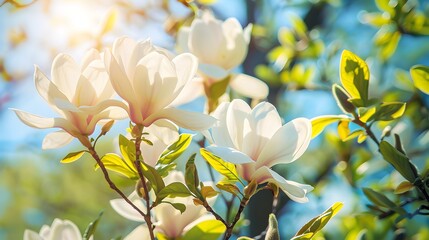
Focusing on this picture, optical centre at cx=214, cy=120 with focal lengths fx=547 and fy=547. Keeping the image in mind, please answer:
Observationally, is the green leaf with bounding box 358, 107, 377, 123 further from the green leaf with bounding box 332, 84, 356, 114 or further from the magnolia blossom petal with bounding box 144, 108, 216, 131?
the magnolia blossom petal with bounding box 144, 108, 216, 131

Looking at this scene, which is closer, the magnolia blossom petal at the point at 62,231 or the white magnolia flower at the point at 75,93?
the white magnolia flower at the point at 75,93

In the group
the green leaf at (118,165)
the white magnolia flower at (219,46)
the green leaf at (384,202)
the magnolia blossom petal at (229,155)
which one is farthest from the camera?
the white magnolia flower at (219,46)

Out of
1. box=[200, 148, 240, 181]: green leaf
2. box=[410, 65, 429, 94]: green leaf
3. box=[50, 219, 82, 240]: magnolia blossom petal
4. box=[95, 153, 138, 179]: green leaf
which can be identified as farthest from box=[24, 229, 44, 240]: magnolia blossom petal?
box=[410, 65, 429, 94]: green leaf

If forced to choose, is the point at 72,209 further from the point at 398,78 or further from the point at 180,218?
the point at 180,218

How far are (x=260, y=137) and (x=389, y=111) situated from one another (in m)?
0.19

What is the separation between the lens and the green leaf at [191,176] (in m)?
0.56

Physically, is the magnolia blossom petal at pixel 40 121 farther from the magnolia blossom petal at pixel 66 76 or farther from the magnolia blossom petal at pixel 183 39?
the magnolia blossom petal at pixel 183 39

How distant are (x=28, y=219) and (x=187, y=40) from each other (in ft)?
12.7

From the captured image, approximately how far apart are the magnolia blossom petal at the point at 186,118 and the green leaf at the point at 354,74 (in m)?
0.19

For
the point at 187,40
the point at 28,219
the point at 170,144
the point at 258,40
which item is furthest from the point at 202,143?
the point at 28,219

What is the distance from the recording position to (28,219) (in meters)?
4.36

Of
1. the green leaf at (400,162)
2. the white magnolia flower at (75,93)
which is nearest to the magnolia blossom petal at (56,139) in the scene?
the white magnolia flower at (75,93)

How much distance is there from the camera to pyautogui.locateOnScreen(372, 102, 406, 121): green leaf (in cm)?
65

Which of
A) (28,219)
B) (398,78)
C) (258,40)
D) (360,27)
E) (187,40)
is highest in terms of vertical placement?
(187,40)
